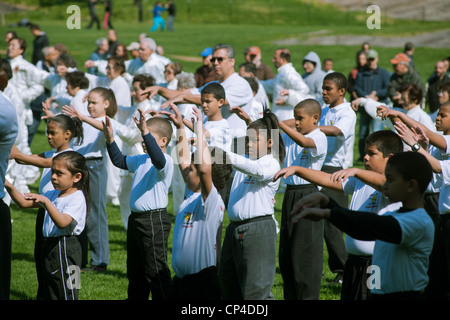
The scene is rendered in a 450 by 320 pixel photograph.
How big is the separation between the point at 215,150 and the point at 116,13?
50977 mm

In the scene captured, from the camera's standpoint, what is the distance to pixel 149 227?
609cm

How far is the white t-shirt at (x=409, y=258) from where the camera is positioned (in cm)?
388

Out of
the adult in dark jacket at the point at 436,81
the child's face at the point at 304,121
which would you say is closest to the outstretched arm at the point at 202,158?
the child's face at the point at 304,121

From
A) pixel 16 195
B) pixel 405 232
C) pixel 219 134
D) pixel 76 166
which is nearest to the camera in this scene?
pixel 405 232

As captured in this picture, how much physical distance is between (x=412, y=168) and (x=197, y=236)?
1.90 meters

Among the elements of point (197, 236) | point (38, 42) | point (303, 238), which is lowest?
point (303, 238)

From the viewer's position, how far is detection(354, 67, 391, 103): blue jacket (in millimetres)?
15820

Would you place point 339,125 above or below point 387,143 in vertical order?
below

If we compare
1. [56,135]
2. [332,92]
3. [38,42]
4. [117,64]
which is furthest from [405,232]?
[38,42]

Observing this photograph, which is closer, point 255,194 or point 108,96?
point 255,194

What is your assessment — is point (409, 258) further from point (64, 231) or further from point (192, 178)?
point (64, 231)

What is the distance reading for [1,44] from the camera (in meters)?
33.1

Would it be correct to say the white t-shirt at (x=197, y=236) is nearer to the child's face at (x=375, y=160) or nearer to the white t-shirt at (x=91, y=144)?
the child's face at (x=375, y=160)

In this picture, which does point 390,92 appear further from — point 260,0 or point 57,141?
point 260,0
